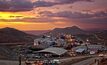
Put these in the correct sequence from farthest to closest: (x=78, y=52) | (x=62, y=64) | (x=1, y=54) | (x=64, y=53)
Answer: (x=78, y=52) < (x=64, y=53) < (x=1, y=54) < (x=62, y=64)

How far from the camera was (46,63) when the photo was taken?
9131cm

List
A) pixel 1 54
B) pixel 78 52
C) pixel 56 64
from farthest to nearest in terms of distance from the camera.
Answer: pixel 78 52, pixel 1 54, pixel 56 64

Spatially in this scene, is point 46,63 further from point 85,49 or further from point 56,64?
point 85,49

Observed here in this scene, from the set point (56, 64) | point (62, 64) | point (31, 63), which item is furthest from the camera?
point (62, 64)

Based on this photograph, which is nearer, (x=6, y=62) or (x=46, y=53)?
(x=6, y=62)

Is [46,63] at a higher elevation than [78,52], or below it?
higher

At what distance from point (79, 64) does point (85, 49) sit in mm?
87282

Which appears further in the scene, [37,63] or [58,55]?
[58,55]

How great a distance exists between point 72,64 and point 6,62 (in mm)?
20443

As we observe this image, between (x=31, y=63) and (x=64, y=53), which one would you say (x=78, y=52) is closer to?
(x=64, y=53)

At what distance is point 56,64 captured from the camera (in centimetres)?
9750

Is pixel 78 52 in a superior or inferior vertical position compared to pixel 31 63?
inferior

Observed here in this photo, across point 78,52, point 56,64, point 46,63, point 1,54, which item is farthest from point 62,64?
point 78,52

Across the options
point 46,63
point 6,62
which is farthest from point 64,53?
point 46,63
